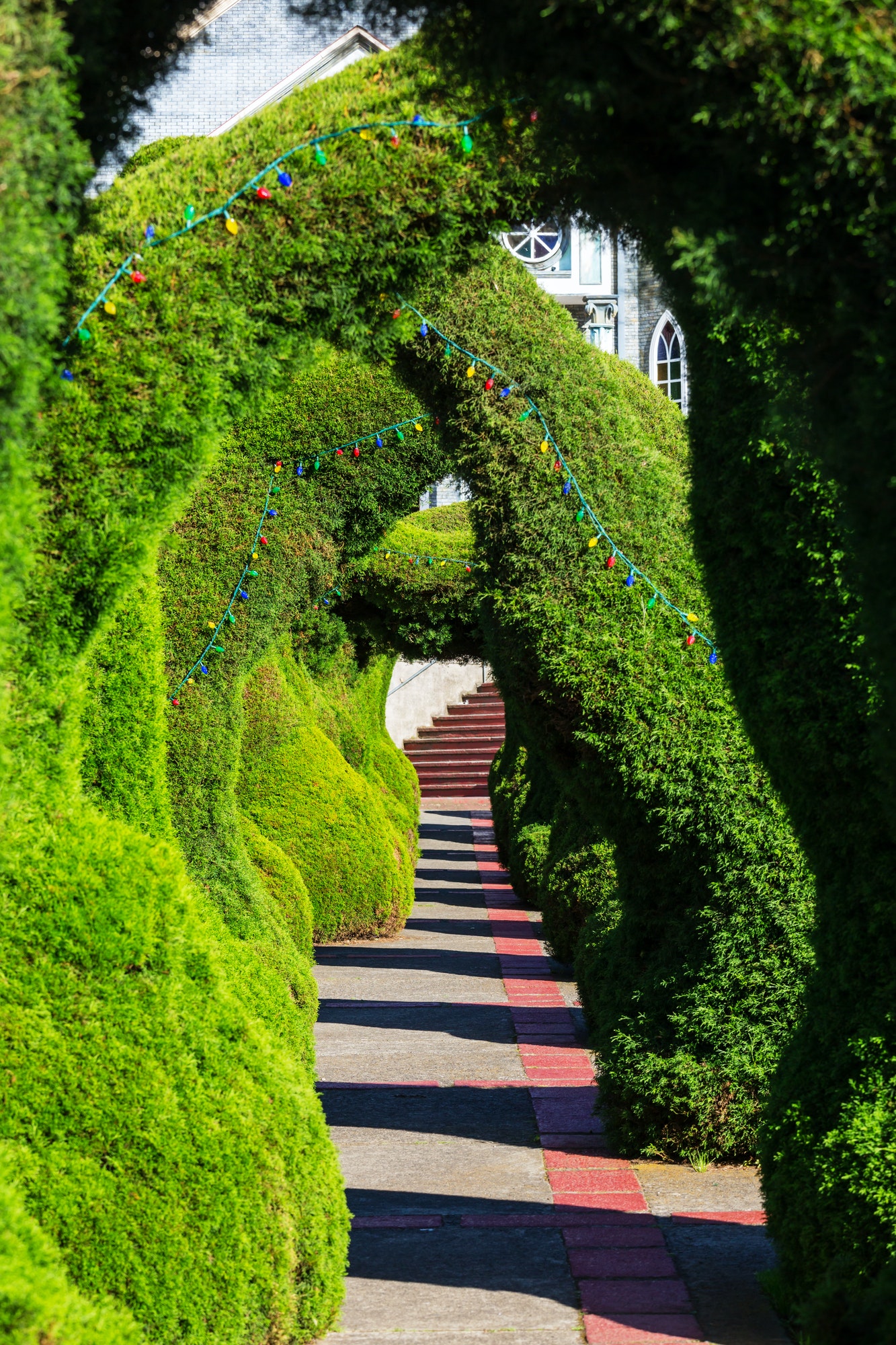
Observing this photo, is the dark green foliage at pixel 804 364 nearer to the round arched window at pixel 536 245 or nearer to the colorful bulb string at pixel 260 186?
the colorful bulb string at pixel 260 186

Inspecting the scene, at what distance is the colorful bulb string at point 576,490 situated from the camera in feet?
15.9

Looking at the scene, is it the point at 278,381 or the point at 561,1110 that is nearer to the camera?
the point at 278,381

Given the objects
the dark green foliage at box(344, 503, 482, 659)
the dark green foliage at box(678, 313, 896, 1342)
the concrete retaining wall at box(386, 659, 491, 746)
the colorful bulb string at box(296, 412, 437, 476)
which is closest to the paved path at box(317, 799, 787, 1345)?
the dark green foliage at box(678, 313, 896, 1342)

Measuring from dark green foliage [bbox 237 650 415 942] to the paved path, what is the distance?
207 cm

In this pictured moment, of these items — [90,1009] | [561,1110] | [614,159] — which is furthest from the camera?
[561,1110]

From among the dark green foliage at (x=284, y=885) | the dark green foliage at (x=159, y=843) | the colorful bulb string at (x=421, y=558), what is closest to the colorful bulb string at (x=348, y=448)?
the dark green foliage at (x=284, y=885)

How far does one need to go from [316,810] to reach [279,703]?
988 millimetres

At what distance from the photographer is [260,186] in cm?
273

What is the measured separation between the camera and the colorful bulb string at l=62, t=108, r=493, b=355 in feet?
8.66

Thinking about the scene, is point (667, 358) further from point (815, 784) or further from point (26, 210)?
point (26, 210)

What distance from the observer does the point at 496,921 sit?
12.6 metres

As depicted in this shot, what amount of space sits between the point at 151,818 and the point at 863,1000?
2602 millimetres

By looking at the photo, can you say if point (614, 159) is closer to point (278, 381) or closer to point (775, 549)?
point (278, 381)

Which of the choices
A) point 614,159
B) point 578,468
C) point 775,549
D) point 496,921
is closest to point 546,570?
point 578,468
